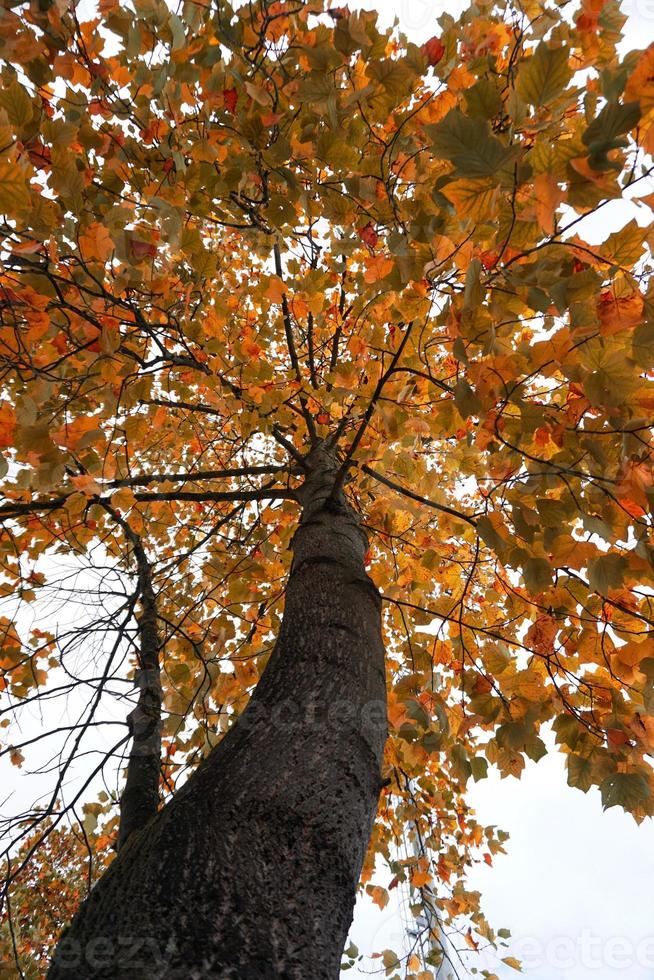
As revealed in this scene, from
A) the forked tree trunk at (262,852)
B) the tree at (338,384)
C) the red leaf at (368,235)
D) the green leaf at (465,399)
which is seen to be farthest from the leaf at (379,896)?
the red leaf at (368,235)

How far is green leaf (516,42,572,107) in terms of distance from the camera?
0.95 metres

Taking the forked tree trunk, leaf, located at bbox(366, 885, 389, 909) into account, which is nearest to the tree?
the forked tree trunk

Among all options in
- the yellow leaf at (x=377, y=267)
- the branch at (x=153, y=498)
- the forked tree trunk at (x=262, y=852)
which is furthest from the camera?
the branch at (x=153, y=498)

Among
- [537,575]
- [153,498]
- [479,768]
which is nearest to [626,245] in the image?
[537,575]

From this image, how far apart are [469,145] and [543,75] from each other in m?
Result: 0.24

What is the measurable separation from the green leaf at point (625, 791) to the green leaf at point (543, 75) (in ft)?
5.93

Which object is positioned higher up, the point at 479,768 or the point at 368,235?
the point at 368,235

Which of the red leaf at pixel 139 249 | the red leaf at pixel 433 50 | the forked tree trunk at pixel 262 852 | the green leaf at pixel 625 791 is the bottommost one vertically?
the forked tree trunk at pixel 262 852

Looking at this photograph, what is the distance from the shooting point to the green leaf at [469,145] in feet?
2.95

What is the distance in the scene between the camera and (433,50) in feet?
5.50

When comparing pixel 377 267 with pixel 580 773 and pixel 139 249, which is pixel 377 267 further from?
pixel 580 773

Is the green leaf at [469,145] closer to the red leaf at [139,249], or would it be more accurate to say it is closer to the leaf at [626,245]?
the leaf at [626,245]

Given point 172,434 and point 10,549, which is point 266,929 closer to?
point 10,549

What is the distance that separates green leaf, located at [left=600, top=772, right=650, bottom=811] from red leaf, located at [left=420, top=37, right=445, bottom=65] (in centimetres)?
236
